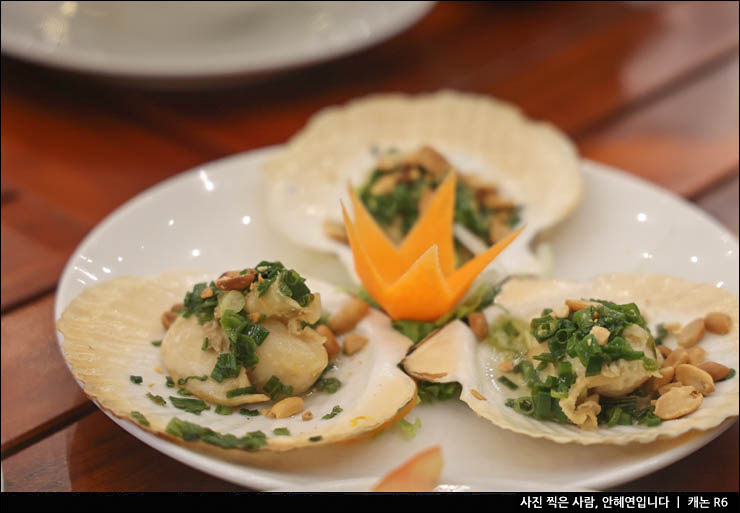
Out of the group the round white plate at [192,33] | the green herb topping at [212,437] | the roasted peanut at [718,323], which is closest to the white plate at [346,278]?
the green herb topping at [212,437]

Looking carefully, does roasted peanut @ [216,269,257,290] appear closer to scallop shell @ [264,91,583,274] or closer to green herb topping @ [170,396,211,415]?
green herb topping @ [170,396,211,415]

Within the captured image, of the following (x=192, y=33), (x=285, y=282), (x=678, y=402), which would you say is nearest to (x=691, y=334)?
(x=678, y=402)

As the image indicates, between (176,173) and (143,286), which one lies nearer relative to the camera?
(143,286)

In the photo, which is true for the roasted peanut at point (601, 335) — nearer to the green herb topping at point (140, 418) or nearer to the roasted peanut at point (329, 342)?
the roasted peanut at point (329, 342)

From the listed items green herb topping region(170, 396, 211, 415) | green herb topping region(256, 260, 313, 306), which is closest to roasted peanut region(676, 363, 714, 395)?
green herb topping region(256, 260, 313, 306)

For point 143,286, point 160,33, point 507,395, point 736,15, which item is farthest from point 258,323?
point 736,15

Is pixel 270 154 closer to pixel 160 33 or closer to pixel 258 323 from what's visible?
pixel 160 33

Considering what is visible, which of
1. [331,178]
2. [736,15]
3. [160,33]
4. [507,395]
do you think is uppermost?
[160,33]
